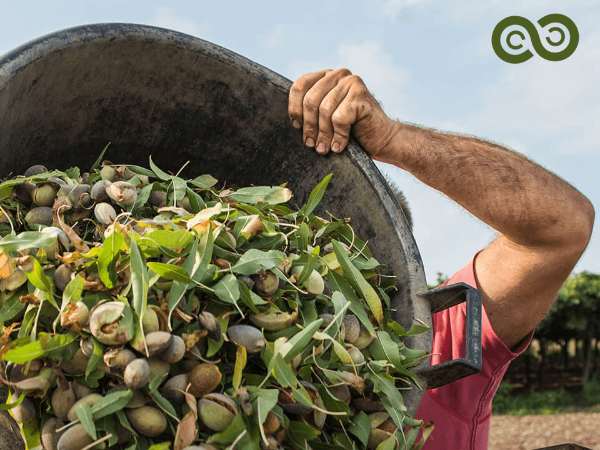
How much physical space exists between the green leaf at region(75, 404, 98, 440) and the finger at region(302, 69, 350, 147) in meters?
1.19

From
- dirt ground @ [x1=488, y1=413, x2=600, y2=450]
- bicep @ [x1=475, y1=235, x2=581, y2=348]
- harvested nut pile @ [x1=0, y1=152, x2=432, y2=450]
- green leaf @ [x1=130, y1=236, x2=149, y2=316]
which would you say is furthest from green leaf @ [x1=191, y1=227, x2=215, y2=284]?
dirt ground @ [x1=488, y1=413, x2=600, y2=450]

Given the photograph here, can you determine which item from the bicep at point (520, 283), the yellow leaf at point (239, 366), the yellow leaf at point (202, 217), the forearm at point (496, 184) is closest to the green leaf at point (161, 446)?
the yellow leaf at point (239, 366)

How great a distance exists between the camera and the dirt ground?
8.73 metres

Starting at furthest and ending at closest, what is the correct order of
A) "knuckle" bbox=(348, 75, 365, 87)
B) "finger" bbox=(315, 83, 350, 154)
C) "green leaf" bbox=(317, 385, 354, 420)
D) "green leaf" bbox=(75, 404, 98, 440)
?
"knuckle" bbox=(348, 75, 365, 87)
"finger" bbox=(315, 83, 350, 154)
"green leaf" bbox=(317, 385, 354, 420)
"green leaf" bbox=(75, 404, 98, 440)

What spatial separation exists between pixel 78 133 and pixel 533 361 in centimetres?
1361

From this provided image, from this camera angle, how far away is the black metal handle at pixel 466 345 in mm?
1478

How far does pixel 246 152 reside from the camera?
2.12 meters

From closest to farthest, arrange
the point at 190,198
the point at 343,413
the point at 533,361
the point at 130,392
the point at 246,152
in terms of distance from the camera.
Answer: the point at 130,392 < the point at 343,413 < the point at 190,198 < the point at 246,152 < the point at 533,361

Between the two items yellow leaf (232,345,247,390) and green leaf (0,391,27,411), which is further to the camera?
yellow leaf (232,345,247,390)

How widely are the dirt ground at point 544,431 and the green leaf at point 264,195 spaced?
8223 millimetres

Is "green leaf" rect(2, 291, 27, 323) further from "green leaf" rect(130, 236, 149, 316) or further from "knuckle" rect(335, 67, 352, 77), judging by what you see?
"knuckle" rect(335, 67, 352, 77)

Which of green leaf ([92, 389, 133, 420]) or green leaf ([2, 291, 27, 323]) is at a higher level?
green leaf ([2, 291, 27, 323])

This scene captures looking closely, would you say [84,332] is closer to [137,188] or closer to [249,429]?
[249,429]

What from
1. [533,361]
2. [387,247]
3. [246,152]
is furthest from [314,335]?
[533,361]
